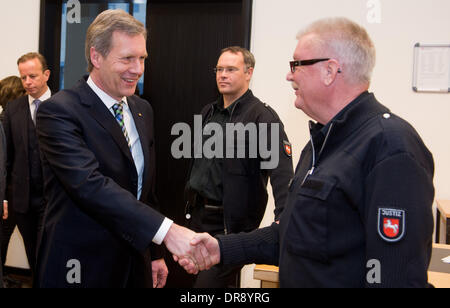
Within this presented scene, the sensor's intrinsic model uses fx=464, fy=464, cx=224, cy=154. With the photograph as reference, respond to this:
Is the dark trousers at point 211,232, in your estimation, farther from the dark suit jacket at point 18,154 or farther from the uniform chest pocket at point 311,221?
the uniform chest pocket at point 311,221

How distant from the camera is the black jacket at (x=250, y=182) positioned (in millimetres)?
2873

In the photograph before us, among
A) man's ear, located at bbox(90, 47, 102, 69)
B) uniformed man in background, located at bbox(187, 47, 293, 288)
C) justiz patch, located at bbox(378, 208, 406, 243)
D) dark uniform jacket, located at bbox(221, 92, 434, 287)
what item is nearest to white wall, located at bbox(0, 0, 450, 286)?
uniformed man in background, located at bbox(187, 47, 293, 288)

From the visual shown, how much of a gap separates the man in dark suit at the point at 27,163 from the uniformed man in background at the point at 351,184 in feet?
8.36

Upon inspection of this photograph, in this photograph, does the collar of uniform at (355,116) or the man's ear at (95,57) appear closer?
the collar of uniform at (355,116)

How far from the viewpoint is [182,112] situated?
13.7 ft

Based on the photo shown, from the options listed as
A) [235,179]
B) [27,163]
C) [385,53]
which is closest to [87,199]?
[235,179]

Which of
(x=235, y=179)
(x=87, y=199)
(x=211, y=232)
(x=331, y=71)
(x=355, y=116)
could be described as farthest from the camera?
(x=211, y=232)

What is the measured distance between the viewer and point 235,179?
9.63 feet

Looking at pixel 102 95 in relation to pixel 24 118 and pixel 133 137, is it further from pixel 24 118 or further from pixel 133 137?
pixel 24 118

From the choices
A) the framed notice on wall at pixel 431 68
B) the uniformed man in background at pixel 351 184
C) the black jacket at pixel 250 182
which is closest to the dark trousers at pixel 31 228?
the black jacket at pixel 250 182

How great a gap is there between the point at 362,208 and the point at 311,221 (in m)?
0.15

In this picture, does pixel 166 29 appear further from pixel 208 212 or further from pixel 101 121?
pixel 101 121

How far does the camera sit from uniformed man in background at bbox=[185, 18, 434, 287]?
121cm

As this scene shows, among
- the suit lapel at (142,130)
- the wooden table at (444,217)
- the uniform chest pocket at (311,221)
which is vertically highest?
the suit lapel at (142,130)
